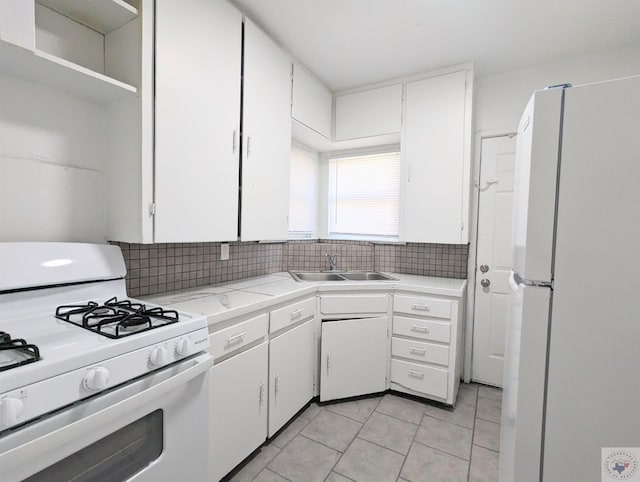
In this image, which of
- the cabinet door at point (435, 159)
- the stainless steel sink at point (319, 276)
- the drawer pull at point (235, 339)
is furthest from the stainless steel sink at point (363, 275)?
the drawer pull at point (235, 339)

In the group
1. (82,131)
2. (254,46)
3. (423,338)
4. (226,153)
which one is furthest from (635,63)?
(82,131)

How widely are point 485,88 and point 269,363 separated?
2679mm

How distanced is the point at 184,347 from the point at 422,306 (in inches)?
Answer: 66.4

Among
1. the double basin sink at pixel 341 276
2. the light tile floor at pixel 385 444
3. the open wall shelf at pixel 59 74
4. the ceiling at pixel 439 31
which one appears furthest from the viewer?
the double basin sink at pixel 341 276

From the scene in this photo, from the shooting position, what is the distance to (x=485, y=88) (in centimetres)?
255

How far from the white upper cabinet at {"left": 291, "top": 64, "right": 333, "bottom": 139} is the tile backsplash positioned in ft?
3.39

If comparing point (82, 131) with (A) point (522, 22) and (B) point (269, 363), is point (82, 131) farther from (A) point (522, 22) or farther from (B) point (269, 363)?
(A) point (522, 22)

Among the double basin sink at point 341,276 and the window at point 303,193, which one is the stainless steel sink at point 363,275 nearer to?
the double basin sink at point 341,276

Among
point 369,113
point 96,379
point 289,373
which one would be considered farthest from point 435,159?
point 96,379

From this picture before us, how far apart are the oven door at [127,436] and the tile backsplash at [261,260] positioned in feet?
2.51

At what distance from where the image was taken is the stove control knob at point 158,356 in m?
0.97

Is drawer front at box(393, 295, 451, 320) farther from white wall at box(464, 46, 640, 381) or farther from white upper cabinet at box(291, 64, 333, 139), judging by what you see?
white upper cabinet at box(291, 64, 333, 139)

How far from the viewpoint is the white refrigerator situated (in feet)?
2.63

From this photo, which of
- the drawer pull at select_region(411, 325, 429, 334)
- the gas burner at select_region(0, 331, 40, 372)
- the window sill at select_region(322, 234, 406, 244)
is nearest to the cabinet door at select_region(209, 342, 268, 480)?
the gas burner at select_region(0, 331, 40, 372)
